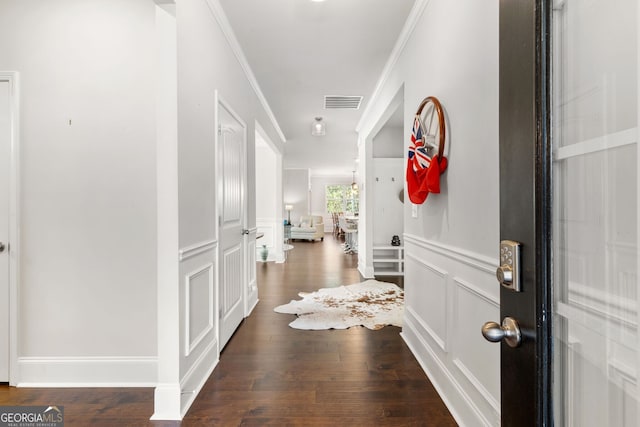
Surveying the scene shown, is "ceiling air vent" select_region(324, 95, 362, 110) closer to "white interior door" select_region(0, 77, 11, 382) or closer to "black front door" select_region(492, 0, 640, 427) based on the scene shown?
"white interior door" select_region(0, 77, 11, 382)

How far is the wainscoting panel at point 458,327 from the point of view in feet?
4.66

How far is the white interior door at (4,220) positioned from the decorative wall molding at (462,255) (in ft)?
8.91

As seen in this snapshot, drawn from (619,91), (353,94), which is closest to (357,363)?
(619,91)

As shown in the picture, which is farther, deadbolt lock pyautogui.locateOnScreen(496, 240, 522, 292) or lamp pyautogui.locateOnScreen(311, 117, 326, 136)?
lamp pyautogui.locateOnScreen(311, 117, 326, 136)

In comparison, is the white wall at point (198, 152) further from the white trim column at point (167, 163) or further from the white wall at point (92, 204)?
the white wall at point (92, 204)

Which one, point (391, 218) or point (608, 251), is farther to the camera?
point (391, 218)

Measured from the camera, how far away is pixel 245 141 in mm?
3262

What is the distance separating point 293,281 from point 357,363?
262 centimetres

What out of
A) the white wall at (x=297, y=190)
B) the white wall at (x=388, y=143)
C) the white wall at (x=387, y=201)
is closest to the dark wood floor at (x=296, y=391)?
the white wall at (x=387, y=201)

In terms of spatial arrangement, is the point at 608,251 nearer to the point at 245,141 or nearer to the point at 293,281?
the point at 245,141

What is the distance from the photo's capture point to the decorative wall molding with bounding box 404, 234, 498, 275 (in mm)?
1399

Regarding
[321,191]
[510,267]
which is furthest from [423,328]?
[321,191]

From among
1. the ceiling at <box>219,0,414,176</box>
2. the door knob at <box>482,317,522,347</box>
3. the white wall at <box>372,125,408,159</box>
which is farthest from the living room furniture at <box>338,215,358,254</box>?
the door knob at <box>482,317,522,347</box>

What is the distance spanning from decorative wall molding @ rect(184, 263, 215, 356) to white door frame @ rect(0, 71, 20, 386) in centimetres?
114
